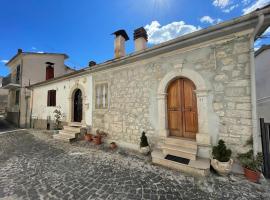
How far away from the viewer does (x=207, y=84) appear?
3711mm

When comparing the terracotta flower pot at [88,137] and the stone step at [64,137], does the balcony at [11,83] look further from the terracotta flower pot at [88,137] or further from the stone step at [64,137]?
the terracotta flower pot at [88,137]

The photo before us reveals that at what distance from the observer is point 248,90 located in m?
3.19

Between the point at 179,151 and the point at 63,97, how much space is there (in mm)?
7445

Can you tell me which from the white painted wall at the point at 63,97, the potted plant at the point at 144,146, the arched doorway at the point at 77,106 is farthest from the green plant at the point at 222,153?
the arched doorway at the point at 77,106

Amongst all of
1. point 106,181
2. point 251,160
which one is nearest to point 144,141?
point 106,181

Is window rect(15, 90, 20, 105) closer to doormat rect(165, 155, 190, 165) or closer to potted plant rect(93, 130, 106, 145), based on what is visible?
potted plant rect(93, 130, 106, 145)

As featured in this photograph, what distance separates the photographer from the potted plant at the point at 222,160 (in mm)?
3067

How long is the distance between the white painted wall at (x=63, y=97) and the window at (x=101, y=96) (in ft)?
1.67

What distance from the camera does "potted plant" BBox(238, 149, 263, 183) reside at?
2893 mm

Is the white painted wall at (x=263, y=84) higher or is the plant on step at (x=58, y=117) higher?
the white painted wall at (x=263, y=84)

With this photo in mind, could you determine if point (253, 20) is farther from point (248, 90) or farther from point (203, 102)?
point (203, 102)

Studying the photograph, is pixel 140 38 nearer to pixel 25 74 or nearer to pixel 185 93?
pixel 185 93

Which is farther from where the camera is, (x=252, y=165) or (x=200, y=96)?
(x=200, y=96)

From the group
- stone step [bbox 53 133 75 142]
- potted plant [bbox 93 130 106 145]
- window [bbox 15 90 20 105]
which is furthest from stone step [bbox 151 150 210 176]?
window [bbox 15 90 20 105]
